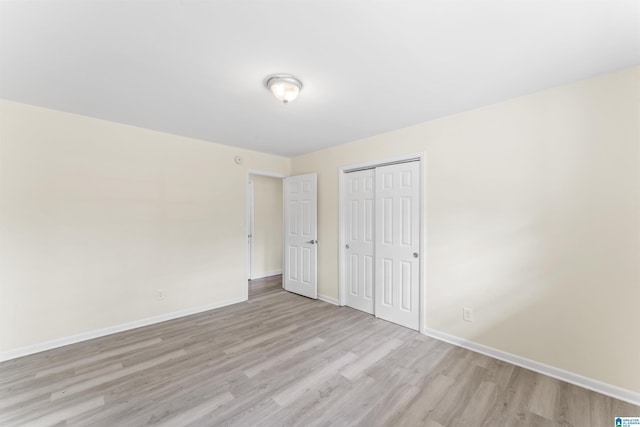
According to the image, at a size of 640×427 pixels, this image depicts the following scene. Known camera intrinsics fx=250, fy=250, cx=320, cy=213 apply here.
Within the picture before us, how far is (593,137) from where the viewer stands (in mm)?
1947

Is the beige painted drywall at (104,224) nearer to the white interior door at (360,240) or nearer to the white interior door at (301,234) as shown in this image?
the white interior door at (301,234)

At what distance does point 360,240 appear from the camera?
361cm

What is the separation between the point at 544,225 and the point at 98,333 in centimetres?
460

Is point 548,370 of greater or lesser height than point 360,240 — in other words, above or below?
below

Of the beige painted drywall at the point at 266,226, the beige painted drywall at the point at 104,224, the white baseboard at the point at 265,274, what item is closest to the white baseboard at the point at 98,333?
the beige painted drywall at the point at 104,224

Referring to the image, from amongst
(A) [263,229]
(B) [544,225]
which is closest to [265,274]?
(A) [263,229]

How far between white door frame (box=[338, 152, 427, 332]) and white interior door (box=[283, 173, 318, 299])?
460 millimetres

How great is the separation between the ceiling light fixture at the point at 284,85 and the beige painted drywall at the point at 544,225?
5.45ft

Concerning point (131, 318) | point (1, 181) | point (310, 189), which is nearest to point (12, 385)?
point (131, 318)

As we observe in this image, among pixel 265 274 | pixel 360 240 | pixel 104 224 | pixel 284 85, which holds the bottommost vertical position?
pixel 265 274

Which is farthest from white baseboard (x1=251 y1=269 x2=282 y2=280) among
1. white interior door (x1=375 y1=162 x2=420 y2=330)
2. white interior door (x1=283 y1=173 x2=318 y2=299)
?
white interior door (x1=375 y1=162 x2=420 y2=330)

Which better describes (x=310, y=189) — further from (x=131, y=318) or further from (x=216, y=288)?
(x=131, y=318)

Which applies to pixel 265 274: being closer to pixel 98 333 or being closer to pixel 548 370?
pixel 98 333

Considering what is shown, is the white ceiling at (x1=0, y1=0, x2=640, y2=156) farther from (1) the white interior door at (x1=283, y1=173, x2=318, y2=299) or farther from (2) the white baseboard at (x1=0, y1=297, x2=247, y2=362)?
(2) the white baseboard at (x1=0, y1=297, x2=247, y2=362)
